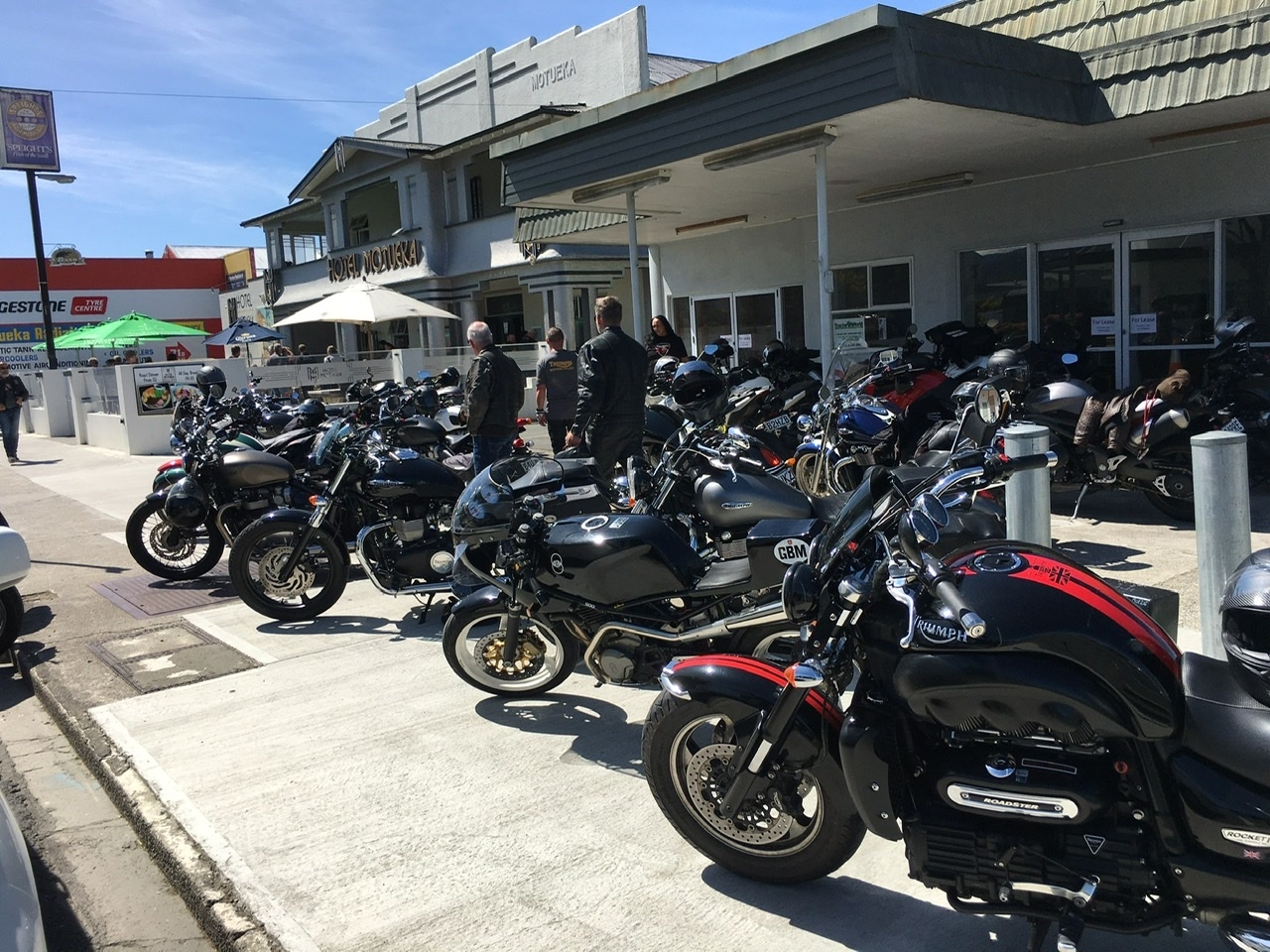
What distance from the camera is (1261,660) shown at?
2213 mm

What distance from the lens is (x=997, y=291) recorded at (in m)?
11.1

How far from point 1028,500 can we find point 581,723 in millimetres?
2271

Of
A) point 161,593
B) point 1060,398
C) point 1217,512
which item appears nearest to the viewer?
point 1217,512

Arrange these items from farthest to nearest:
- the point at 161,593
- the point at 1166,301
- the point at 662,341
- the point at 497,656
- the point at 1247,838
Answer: the point at 662,341, the point at 1166,301, the point at 161,593, the point at 497,656, the point at 1247,838

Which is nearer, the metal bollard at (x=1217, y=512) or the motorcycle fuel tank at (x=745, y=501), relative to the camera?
the metal bollard at (x=1217, y=512)

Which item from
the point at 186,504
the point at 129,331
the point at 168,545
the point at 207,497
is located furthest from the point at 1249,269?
the point at 129,331

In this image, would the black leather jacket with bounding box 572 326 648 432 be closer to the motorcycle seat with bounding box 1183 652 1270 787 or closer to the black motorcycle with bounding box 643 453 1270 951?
the black motorcycle with bounding box 643 453 1270 951

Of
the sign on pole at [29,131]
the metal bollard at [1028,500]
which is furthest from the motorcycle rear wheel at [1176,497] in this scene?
the sign on pole at [29,131]

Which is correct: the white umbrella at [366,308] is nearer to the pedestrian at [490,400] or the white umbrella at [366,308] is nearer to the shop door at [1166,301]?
the pedestrian at [490,400]

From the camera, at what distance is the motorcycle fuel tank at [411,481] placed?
6.12 meters

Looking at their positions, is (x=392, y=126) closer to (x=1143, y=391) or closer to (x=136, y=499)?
(x=136, y=499)

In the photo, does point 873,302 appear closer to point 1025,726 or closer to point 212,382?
point 212,382

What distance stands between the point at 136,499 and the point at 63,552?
3230 mm

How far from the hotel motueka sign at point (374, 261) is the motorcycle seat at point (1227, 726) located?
2534 centimetres
